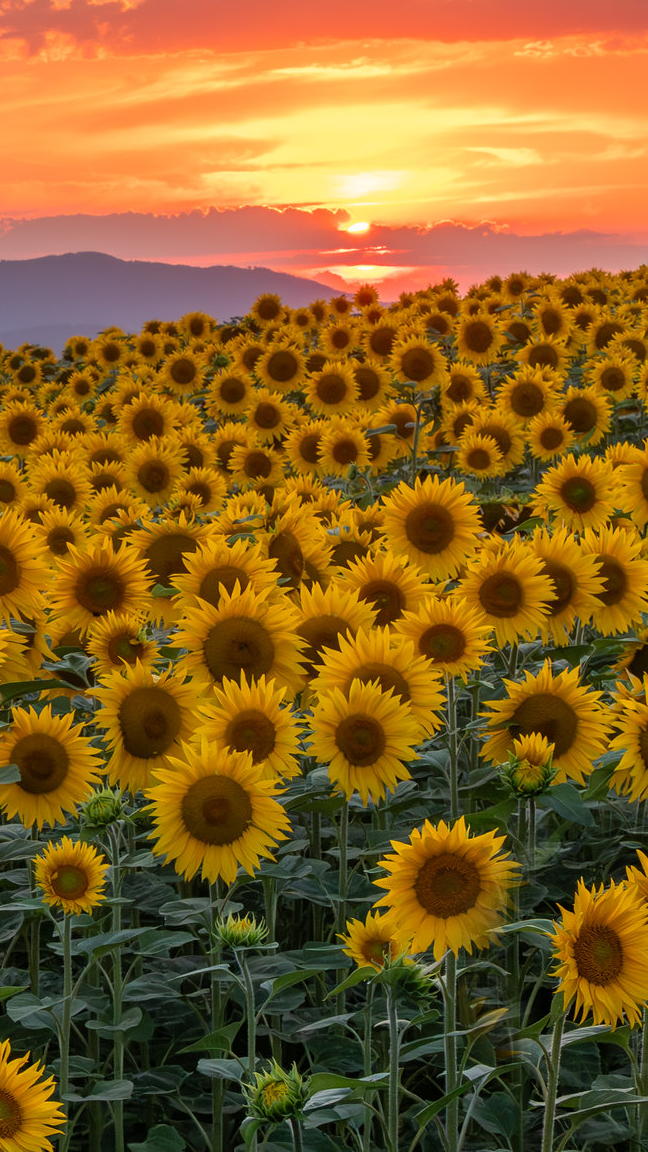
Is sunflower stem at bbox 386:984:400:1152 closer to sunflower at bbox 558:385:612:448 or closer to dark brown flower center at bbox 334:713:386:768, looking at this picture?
dark brown flower center at bbox 334:713:386:768

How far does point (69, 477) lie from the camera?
27.2 feet

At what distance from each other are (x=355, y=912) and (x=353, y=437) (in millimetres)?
5838

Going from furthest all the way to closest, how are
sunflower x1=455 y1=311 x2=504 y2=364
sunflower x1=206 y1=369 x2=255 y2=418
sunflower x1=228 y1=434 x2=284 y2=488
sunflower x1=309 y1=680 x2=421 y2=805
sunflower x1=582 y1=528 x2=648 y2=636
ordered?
sunflower x1=455 y1=311 x2=504 y2=364, sunflower x1=206 y1=369 x2=255 y2=418, sunflower x1=228 y1=434 x2=284 y2=488, sunflower x1=582 y1=528 x2=648 y2=636, sunflower x1=309 y1=680 x2=421 y2=805

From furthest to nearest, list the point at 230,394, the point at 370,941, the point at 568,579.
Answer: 1. the point at 230,394
2. the point at 568,579
3. the point at 370,941

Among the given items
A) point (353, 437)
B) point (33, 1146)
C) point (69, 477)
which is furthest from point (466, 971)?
point (353, 437)

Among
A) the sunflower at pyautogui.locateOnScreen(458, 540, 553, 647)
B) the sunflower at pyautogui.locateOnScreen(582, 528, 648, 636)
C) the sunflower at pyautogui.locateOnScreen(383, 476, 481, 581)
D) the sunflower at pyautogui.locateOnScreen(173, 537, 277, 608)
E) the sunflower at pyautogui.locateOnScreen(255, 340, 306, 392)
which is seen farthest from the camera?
the sunflower at pyautogui.locateOnScreen(255, 340, 306, 392)

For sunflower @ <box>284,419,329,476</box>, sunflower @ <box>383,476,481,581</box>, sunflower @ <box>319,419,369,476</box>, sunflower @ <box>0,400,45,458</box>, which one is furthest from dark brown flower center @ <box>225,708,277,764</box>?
sunflower @ <box>0,400,45,458</box>

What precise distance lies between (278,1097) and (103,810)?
1143mm

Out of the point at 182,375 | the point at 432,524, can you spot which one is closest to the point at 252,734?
the point at 432,524

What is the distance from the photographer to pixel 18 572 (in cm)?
459

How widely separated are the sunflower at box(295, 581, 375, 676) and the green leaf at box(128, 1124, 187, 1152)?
152 cm

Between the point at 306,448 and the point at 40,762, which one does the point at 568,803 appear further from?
the point at 306,448

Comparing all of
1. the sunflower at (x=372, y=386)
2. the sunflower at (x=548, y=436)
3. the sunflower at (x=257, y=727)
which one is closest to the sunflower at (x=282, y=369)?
the sunflower at (x=372, y=386)

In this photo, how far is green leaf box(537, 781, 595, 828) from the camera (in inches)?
125
